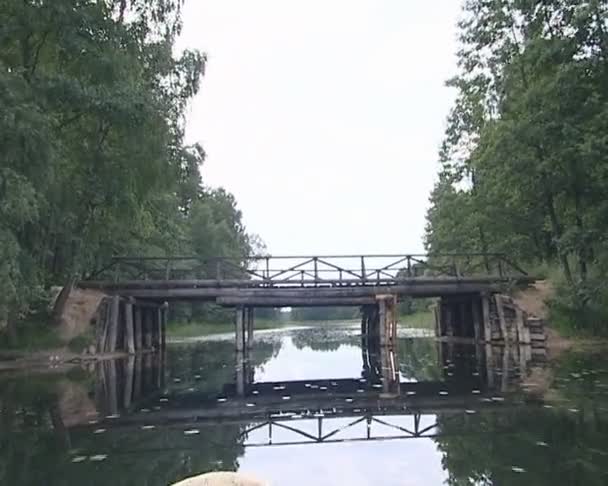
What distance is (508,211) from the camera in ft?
95.5

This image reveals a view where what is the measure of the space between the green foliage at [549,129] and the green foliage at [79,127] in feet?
37.0

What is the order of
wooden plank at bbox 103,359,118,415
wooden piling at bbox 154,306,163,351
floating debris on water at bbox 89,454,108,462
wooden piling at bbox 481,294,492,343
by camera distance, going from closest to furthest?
floating debris on water at bbox 89,454,108,462 → wooden plank at bbox 103,359,118,415 → wooden piling at bbox 481,294,492,343 → wooden piling at bbox 154,306,163,351

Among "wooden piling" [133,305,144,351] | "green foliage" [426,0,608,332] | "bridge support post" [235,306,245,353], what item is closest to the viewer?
"green foliage" [426,0,608,332]

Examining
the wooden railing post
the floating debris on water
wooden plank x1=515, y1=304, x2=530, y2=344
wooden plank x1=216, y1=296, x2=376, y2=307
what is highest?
the wooden railing post

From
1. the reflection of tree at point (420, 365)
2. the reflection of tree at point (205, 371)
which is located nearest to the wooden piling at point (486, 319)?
the reflection of tree at point (420, 365)

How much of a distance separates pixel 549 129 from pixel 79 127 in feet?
48.6

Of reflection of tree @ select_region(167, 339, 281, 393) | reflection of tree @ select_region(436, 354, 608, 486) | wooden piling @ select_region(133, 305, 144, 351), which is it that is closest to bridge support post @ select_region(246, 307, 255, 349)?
reflection of tree @ select_region(167, 339, 281, 393)

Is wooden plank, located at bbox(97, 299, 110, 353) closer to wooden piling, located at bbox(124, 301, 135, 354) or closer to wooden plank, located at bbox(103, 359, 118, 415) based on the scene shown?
wooden piling, located at bbox(124, 301, 135, 354)

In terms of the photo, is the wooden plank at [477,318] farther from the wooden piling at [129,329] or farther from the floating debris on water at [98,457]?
the floating debris on water at [98,457]

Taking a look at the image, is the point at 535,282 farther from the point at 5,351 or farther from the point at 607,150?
the point at 5,351

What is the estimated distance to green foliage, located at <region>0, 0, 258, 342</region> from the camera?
45.6 feet

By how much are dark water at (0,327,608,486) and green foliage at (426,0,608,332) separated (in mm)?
6633

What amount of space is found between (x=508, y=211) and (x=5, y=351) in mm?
20954

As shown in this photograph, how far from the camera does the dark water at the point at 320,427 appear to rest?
6.18m
